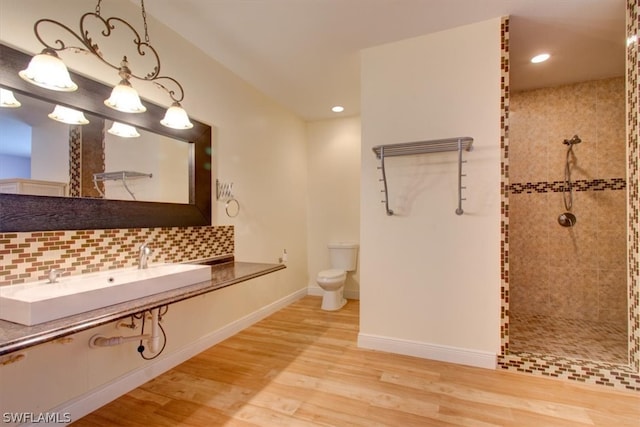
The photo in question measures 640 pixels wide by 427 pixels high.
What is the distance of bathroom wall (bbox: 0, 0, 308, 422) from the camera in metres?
1.46

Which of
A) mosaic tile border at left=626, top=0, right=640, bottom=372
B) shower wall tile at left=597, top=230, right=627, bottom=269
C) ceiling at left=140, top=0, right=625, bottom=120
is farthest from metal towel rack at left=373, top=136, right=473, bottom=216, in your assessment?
shower wall tile at left=597, top=230, right=627, bottom=269

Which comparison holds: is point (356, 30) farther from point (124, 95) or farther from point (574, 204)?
point (574, 204)

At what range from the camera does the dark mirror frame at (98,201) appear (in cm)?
138

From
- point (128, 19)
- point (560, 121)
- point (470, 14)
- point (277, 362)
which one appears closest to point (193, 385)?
point (277, 362)

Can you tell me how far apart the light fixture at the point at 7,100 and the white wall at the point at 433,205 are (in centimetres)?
208

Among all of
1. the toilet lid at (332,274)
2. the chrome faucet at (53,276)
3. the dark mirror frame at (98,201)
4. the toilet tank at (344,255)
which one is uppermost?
the dark mirror frame at (98,201)

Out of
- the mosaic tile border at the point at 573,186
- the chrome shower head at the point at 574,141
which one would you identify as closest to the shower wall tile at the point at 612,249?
the mosaic tile border at the point at 573,186

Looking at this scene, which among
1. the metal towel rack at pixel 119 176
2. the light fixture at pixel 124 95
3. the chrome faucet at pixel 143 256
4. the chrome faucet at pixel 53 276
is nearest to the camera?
the chrome faucet at pixel 53 276

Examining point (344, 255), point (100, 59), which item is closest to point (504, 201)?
point (344, 255)

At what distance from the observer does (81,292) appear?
1239mm

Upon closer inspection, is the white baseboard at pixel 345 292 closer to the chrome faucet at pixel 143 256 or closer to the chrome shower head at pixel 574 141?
the chrome faucet at pixel 143 256

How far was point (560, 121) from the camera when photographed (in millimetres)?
3031

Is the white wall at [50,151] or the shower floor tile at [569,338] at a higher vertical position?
the white wall at [50,151]

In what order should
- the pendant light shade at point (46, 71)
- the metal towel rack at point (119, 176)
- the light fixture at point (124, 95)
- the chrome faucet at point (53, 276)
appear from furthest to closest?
the metal towel rack at point (119, 176) → the light fixture at point (124, 95) → the chrome faucet at point (53, 276) → the pendant light shade at point (46, 71)
